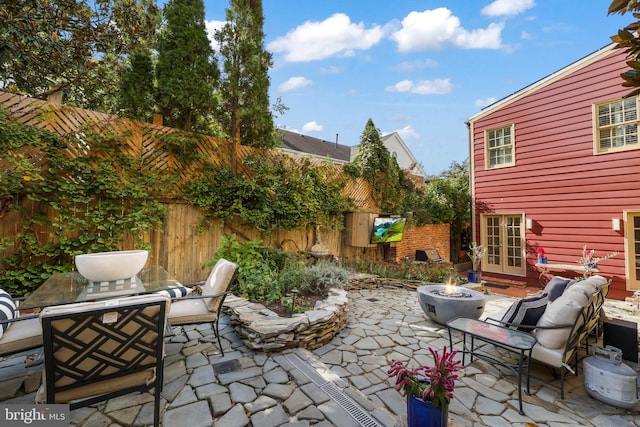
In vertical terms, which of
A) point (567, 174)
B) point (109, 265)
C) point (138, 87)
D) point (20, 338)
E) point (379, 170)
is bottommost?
point (20, 338)

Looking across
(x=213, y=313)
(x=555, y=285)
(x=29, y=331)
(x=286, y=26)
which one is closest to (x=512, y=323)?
(x=555, y=285)

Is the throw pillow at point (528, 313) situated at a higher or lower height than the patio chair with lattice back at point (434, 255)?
higher

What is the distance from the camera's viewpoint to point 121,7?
445cm

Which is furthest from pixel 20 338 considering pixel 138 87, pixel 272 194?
pixel 138 87

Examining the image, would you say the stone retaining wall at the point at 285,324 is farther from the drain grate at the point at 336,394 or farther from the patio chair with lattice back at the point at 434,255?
the patio chair with lattice back at the point at 434,255

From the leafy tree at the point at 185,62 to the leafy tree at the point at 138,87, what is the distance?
0.78ft

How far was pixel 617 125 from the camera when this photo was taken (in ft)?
20.4

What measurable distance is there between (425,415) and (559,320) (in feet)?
6.08

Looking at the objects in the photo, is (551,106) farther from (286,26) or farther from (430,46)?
(286,26)

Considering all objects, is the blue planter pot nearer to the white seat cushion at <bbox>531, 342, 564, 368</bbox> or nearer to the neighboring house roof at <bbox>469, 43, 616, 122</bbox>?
the white seat cushion at <bbox>531, 342, 564, 368</bbox>

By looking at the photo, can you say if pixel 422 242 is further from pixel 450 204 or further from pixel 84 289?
pixel 84 289

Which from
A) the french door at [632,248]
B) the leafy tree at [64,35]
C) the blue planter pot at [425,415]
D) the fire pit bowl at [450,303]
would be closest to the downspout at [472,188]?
the french door at [632,248]

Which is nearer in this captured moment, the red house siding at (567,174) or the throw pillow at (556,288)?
the throw pillow at (556,288)

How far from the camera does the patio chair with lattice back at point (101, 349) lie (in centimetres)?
161
